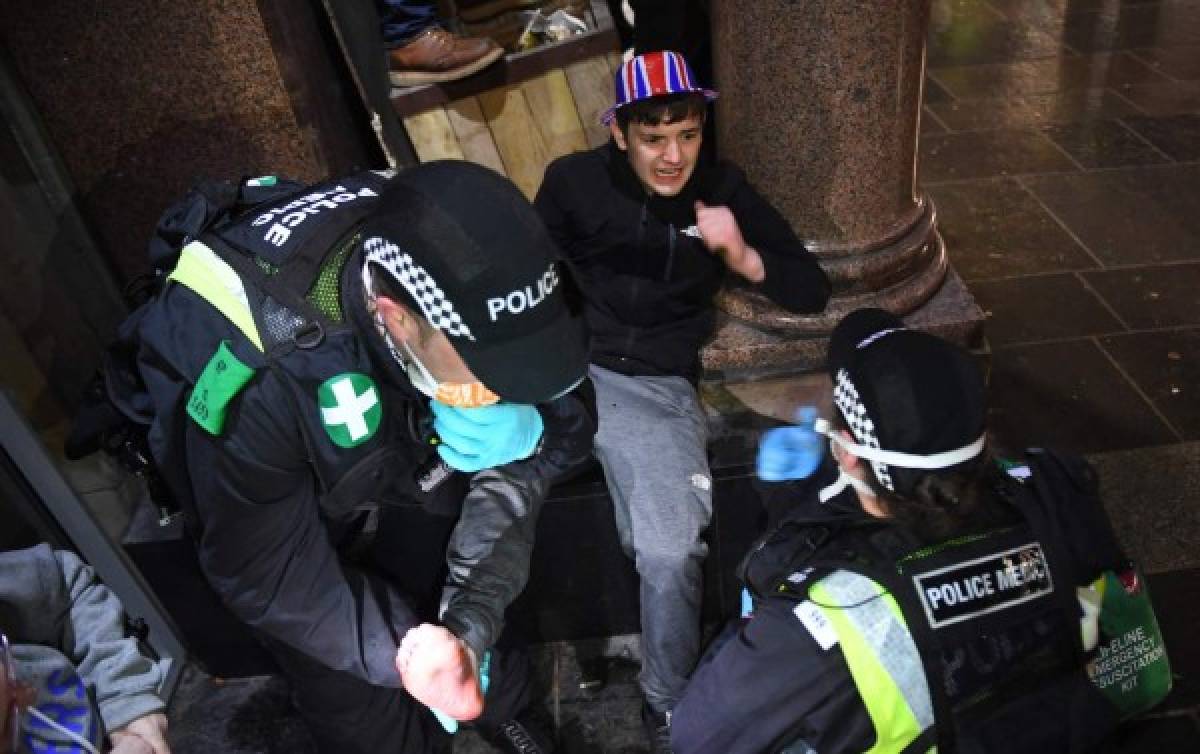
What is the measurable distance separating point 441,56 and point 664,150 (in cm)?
141

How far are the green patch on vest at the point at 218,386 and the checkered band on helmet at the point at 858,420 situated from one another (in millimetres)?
1171

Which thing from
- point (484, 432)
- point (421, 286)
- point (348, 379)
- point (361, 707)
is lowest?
point (361, 707)

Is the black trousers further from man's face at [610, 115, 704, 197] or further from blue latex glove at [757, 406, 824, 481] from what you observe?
man's face at [610, 115, 704, 197]

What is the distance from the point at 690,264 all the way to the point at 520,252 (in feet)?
4.21

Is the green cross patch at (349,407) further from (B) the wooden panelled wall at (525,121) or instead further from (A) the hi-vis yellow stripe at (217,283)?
(B) the wooden panelled wall at (525,121)

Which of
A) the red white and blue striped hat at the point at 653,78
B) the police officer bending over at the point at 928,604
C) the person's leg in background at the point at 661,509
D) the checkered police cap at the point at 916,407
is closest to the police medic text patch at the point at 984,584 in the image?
the police officer bending over at the point at 928,604

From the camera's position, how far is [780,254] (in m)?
3.00

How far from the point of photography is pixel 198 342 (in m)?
1.86

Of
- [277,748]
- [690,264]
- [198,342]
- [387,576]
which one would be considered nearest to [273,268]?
[198,342]

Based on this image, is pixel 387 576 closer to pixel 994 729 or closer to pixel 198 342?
pixel 198 342

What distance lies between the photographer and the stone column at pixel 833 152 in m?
2.80

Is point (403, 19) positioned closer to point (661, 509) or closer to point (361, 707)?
point (661, 509)

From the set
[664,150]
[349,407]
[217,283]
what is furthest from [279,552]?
[664,150]

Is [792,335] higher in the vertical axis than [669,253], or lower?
lower
